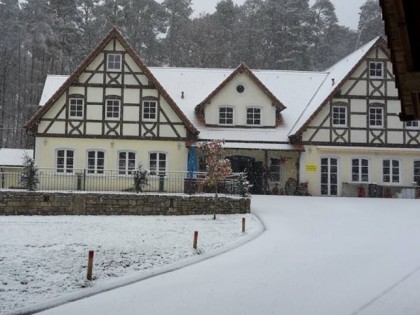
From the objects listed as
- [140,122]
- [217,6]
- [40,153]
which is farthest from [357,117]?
[217,6]

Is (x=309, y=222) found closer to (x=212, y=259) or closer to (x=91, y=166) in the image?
(x=212, y=259)

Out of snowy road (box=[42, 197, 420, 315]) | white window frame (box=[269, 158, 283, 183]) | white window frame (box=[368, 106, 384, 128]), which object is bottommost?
snowy road (box=[42, 197, 420, 315])

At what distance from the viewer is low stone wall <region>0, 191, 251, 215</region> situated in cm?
1897

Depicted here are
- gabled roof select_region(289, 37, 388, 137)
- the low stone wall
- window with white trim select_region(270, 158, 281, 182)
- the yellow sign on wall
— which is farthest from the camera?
window with white trim select_region(270, 158, 281, 182)

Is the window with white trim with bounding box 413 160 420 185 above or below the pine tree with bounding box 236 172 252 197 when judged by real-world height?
above

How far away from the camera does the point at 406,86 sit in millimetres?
5289

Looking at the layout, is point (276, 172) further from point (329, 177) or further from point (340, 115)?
point (340, 115)

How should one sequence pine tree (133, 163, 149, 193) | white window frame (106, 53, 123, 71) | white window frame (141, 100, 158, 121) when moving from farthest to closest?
white window frame (141, 100, 158, 121) → white window frame (106, 53, 123, 71) → pine tree (133, 163, 149, 193)

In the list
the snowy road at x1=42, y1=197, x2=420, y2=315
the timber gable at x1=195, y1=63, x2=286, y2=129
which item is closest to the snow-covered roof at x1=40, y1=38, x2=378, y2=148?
the timber gable at x1=195, y1=63, x2=286, y2=129

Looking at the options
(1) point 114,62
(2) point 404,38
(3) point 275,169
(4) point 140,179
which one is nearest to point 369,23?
(3) point 275,169

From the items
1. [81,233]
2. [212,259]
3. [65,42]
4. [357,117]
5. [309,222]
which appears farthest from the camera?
[65,42]

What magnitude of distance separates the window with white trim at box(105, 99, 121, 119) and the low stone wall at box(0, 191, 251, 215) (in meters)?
7.23

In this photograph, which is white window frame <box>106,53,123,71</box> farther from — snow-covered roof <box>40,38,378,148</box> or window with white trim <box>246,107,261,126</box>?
window with white trim <box>246,107,261,126</box>

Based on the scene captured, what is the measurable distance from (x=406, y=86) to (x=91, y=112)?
71.8ft
